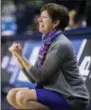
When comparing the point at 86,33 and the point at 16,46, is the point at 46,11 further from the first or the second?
the point at 86,33

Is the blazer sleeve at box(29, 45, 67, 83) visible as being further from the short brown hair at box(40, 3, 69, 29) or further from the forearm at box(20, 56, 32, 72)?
the short brown hair at box(40, 3, 69, 29)

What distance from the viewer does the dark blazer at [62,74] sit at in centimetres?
331

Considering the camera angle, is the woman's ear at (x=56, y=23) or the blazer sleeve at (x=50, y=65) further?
the woman's ear at (x=56, y=23)

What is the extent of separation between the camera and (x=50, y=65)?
10.8ft

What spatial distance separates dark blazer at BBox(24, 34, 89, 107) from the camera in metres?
3.31

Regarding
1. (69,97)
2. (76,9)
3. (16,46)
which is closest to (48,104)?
(69,97)

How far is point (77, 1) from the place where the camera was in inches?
280

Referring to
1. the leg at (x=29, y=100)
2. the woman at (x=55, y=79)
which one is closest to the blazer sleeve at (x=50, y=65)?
the woman at (x=55, y=79)

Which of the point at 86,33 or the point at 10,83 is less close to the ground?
the point at 86,33

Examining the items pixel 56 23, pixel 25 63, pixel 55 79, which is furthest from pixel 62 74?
pixel 56 23

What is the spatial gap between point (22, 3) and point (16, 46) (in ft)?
17.6

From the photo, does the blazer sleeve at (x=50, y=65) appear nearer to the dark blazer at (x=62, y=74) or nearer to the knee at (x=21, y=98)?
the dark blazer at (x=62, y=74)

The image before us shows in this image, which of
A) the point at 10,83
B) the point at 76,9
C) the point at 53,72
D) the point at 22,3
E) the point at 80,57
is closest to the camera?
the point at 53,72

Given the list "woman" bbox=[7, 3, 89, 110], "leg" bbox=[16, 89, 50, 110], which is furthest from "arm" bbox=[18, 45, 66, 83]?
"leg" bbox=[16, 89, 50, 110]
